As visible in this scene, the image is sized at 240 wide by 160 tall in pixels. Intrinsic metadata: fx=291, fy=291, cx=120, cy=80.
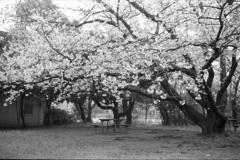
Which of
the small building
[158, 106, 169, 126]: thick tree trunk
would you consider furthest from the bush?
[158, 106, 169, 126]: thick tree trunk

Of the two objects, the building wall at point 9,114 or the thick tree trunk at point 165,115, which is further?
the thick tree trunk at point 165,115

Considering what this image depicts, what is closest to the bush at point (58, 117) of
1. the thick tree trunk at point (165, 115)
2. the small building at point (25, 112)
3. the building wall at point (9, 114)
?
the small building at point (25, 112)

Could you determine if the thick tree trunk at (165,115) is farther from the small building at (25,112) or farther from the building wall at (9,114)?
the building wall at (9,114)

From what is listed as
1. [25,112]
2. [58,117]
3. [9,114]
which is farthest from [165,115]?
[9,114]

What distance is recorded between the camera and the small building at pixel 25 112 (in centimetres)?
2019

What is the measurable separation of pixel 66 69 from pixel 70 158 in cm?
450

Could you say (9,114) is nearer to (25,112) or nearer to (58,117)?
(25,112)

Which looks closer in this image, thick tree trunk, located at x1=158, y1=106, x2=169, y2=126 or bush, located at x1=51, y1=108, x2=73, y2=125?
bush, located at x1=51, y1=108, x2=73, y2=125

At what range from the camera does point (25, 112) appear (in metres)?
22.0

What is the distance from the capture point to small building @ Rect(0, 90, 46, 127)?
795 inches

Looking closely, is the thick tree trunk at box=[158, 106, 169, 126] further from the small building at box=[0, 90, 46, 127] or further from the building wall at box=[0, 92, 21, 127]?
the building wall at box=[0, 92, 21, 127]

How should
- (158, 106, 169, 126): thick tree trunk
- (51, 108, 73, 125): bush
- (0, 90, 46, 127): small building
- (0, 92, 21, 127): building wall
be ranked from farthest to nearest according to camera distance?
(158, 106, 169, 126): thick tree trunk → (51, 108, 73, 125): bush → (0, 90, 46, 127): small building → (0, 92, 21, 127): building wall

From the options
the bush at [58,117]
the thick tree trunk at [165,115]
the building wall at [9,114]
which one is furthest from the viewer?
the thick tree trunk at [165,115]

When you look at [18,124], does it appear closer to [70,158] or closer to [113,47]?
[113,47]
